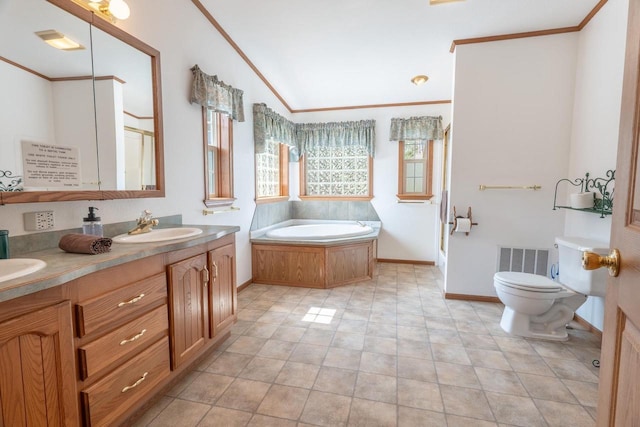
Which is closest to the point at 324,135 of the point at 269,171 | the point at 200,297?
the point at 269,171

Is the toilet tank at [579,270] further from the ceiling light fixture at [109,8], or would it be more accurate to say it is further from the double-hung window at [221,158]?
the ceiling light fixture at [109,8]

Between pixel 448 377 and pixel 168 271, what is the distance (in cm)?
171

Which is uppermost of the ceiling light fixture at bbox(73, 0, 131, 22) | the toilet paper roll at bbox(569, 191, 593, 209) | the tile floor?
the ceiling light fixture at bbox(73, 0, 131, 22)

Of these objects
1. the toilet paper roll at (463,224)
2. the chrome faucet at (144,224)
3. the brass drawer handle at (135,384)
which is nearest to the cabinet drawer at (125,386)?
the brass drawer handle at (135,384)

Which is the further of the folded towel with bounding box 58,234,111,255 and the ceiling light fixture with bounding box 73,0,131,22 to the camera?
the ceiling light fixture with bounding box 73,0,131,22

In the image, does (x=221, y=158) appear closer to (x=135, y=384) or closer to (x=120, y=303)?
(x=120, y=303)

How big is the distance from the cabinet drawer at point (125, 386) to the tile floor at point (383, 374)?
0.63 ft

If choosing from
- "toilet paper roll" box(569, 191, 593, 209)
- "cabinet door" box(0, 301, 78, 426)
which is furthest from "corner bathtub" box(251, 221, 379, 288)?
"cabinet door" box(0, 301, 78, 426)

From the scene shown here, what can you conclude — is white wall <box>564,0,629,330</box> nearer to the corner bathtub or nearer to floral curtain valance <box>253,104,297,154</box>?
the corner bathtub

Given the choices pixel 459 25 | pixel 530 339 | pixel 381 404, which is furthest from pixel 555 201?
pixel 381 404

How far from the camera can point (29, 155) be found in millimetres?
1312

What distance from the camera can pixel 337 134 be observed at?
15.3 feet

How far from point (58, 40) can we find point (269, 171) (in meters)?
2.90

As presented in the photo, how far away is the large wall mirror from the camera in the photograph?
1.27 metres
